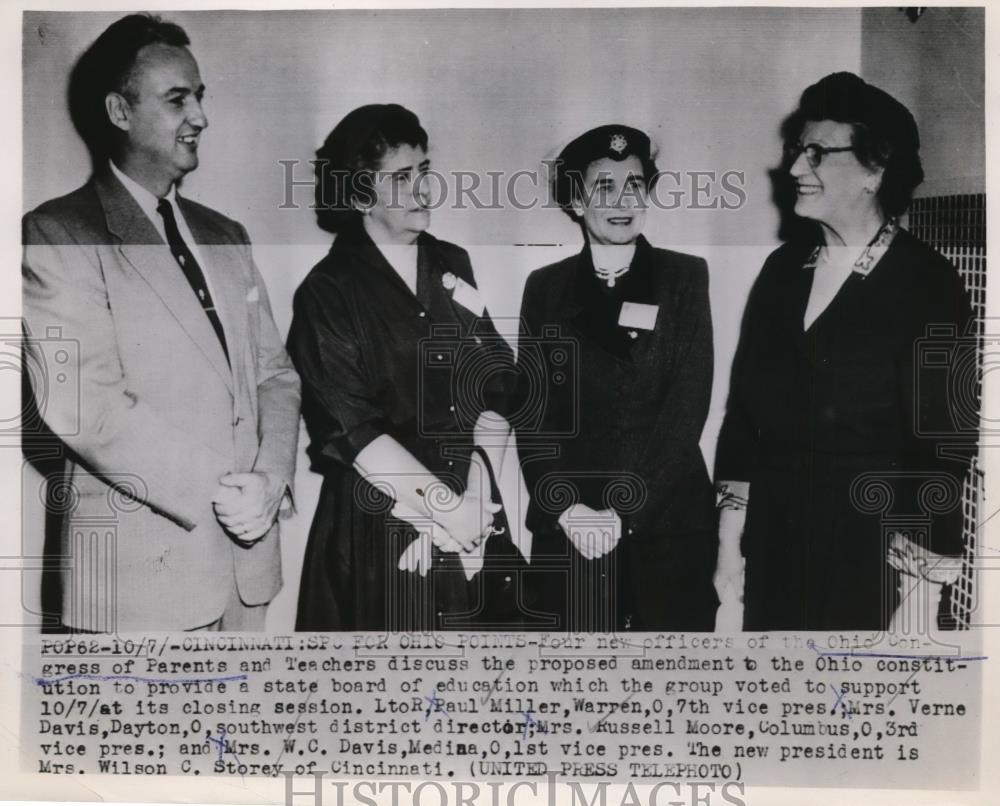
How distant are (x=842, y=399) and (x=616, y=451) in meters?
0.61

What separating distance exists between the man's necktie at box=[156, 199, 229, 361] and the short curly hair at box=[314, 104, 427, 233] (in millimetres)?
351

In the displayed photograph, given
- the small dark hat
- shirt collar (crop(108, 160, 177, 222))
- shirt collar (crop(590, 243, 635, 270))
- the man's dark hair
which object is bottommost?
shirt collar (crop(590, 243, 635, 270))

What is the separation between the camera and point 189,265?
8.41 feet

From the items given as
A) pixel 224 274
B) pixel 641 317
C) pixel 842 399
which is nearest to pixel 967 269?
pixel 842 399

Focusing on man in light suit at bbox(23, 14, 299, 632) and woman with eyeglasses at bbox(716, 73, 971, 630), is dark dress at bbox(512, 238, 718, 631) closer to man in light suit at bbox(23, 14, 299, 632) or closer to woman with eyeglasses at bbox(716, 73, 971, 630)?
woman with eyeglasses at bbox(716, 73, 971, 630)

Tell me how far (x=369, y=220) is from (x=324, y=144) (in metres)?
0.24

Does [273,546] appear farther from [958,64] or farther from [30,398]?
[958,64]

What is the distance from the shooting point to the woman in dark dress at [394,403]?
8.36 ft

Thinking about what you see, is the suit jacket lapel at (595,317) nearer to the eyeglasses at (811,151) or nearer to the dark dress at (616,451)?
the dark dress at (616,451)

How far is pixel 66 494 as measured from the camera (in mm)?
2562

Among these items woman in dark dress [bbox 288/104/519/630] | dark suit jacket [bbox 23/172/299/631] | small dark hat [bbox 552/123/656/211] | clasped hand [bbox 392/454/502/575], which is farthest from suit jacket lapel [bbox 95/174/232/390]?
small dark hat [bbox 552/123/656/211]

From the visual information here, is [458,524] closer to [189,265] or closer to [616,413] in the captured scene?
[616,413]

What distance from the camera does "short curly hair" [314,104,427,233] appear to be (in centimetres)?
257

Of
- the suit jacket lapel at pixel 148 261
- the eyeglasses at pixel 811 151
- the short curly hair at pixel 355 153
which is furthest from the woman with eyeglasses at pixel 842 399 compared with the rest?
the suit jacket lapel at pixel 148 261
